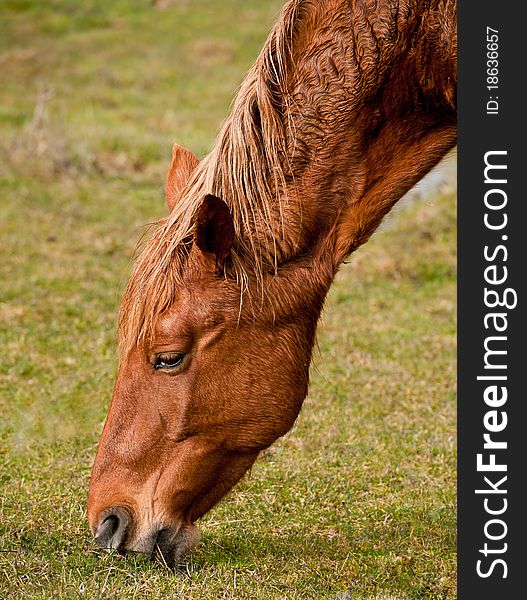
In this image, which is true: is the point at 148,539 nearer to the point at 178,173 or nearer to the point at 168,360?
the point at 168,360

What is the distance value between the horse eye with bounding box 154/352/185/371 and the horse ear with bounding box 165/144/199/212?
731 millimetres

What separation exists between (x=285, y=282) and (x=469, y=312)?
74 centimetres

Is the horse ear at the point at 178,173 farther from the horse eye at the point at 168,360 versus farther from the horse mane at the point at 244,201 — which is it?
the horse eye at the point at 168,360

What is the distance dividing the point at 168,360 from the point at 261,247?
1.84ft

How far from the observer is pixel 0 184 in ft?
34.9

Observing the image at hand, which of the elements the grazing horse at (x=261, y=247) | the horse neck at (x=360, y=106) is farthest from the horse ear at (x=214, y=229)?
the horse neck at (x=360, y=106)

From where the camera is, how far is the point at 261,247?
11.5ft

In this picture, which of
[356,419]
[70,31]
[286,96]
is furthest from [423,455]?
[70,31]

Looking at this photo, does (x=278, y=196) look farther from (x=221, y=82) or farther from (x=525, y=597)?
(x=221, y=82)

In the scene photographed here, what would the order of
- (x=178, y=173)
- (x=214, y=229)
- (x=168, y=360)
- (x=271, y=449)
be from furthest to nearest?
(x=271, y=449)
(x=178, y=173)
(x=168, y=360)
(x=214, y=229)

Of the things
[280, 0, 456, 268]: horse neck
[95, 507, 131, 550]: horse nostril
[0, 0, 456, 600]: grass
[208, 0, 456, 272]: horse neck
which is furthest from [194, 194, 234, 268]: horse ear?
[0, 0, 456, 600]: grass

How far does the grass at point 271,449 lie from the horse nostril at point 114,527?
16 cm

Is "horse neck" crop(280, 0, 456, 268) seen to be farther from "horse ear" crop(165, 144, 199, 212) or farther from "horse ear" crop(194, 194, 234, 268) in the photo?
"horse ear" crop(165, 144, 199, 212)

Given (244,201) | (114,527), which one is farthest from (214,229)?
(114,527)
